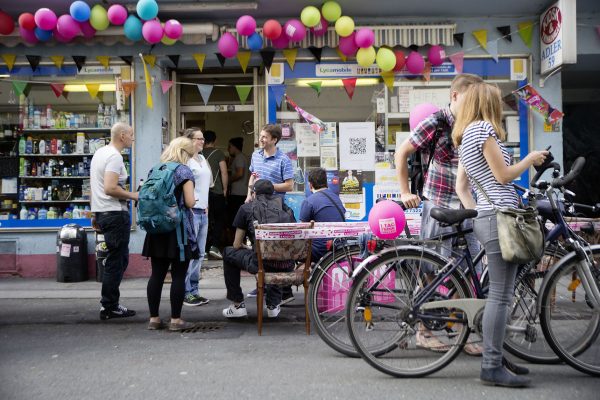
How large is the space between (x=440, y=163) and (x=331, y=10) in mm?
4812

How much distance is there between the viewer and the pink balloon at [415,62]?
9.32 meters

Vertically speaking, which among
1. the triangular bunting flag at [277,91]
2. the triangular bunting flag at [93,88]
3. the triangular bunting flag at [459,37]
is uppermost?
the triangular bunting flag at [459,37]

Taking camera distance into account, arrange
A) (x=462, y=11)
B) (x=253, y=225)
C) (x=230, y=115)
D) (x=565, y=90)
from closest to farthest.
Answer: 1. (x=253, y=225)
2. (x=462, y=11)
3. (x=230, y=115)
4. (x=565, y=90)

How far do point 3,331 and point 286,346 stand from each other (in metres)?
2.85

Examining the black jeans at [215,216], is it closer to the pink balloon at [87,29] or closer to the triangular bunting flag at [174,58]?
the triangular bunting flag at [174,58]

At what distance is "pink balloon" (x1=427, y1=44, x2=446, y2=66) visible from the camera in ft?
30.9

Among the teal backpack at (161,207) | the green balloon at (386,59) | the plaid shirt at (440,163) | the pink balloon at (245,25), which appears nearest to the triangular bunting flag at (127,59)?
the pink balloon at (245,25)

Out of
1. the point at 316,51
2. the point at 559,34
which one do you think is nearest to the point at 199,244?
the point at 316,51

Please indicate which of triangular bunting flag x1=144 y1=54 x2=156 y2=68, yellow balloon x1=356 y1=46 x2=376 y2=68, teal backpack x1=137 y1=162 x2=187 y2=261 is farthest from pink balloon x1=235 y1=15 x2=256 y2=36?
teal backpack x1=137 y1=162 x2=187 y2=261

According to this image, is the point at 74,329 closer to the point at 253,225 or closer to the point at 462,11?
the point at 253,225

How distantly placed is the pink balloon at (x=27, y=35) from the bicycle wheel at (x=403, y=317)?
23.1 feet

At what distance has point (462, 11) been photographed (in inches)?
371

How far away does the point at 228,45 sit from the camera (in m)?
9.11

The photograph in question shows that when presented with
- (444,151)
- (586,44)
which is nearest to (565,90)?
(586,44)
